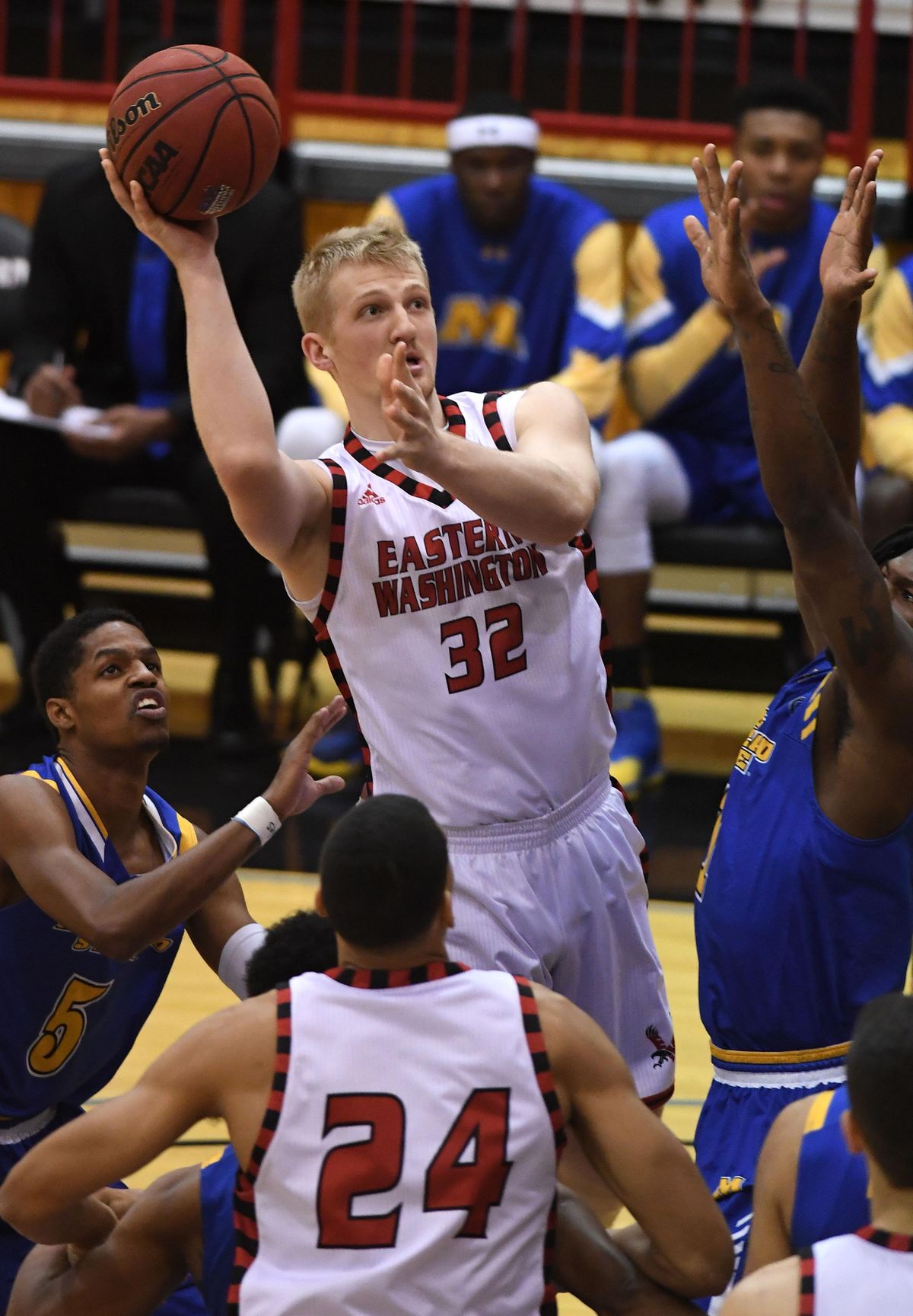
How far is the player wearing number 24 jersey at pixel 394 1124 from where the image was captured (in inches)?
98.0

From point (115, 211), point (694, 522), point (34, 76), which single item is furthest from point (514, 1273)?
point (34, 76)

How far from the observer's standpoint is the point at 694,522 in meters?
7.56

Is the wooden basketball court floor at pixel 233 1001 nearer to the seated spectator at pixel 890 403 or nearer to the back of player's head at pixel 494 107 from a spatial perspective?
the seated spectator at pixel 890 403

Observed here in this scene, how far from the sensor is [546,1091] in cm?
253

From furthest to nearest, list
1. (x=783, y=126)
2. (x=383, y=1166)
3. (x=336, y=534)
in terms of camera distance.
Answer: (x=783, y=126) → (x=336, y=534) → (x=383, y=1166)

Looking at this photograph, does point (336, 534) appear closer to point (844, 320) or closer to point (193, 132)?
point (193, 132)

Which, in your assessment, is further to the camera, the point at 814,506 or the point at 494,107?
the point at 494,107

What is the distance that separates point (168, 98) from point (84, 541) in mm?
4993

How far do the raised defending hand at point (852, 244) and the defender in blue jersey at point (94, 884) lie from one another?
1.18 metres

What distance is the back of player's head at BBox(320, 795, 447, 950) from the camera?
253cm

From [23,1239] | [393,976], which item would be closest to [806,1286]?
[393,976]

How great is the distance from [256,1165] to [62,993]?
127 centimetres

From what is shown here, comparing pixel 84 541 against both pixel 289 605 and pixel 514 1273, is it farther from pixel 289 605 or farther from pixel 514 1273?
pixel 514 1273

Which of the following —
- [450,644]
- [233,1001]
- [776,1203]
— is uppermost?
[450,644]
